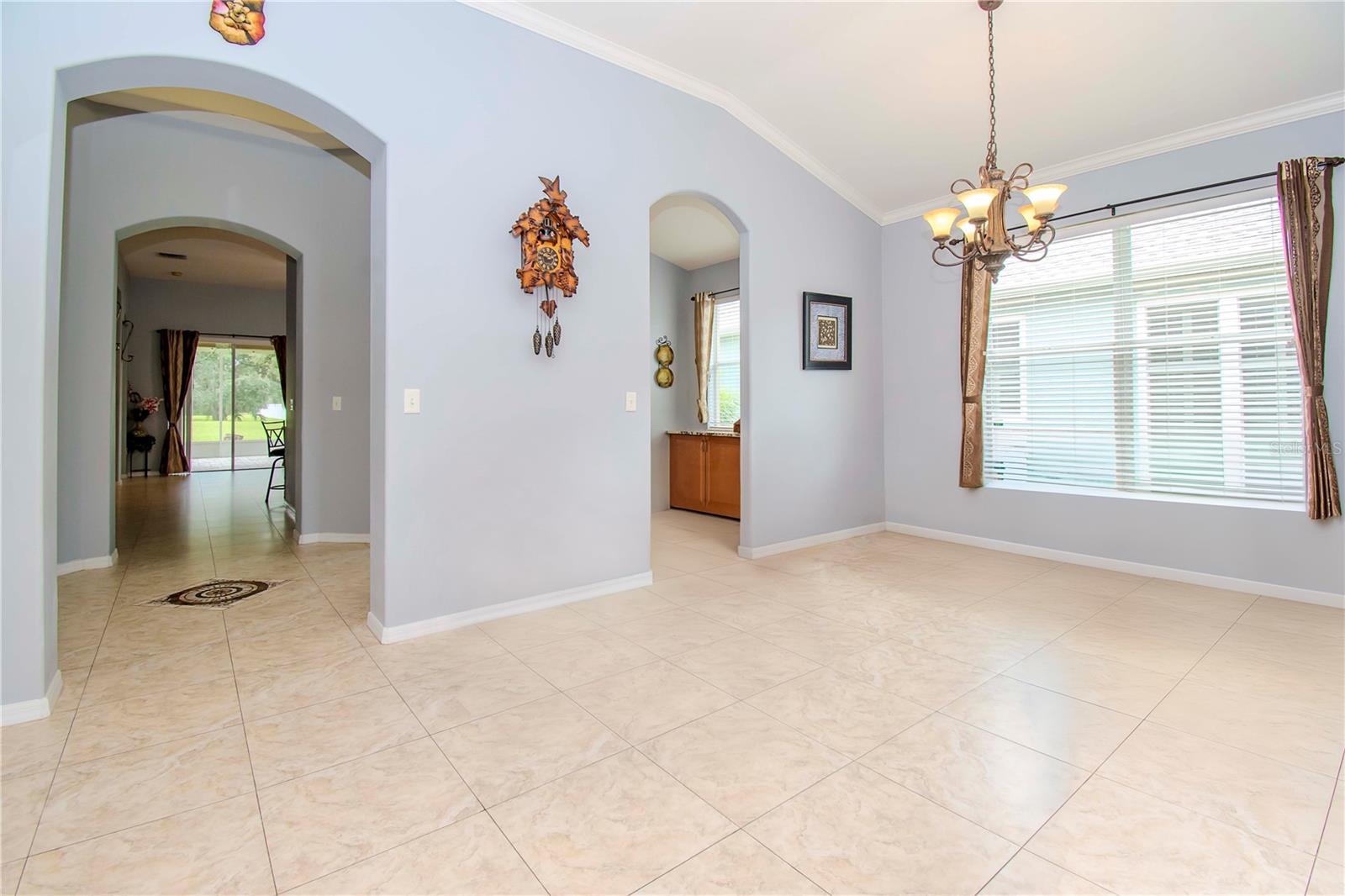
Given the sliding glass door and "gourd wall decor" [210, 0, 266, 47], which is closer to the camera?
"gourd wall decor" [210, 0, 266, 47]

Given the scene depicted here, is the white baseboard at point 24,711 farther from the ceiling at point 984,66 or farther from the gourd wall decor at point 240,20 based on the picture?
the ceiling at point 984,66

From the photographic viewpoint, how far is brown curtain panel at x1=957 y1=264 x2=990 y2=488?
479 cm

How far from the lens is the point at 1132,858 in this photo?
1513 millimetres

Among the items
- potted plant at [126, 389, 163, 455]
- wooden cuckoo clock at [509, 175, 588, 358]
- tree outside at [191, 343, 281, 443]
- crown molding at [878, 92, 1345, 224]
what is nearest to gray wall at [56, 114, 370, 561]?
wooden cuckoo clock at [509, 175, 588, 358]

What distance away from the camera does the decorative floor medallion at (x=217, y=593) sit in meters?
3.44

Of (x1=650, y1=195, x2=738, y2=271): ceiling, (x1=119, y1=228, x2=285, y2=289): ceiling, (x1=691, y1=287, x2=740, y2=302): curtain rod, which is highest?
(x1=119, y1=228, x2=285, y2=289): ceiling

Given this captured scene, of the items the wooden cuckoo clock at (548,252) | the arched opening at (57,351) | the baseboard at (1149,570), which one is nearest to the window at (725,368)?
the baseboard at (1149,570)

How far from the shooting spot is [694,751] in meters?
1.99

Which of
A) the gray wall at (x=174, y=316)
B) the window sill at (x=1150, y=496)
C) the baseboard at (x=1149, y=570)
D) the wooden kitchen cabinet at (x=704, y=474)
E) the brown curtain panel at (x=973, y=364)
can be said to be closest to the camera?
the baseboard at (x=1149, y=570)

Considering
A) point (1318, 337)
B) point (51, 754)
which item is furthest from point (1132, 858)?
point (1318, 337)

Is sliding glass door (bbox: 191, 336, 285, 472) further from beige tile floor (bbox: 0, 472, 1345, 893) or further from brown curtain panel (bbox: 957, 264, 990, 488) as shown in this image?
brown curtain panel (bbox: 957, 264, 990, 488)

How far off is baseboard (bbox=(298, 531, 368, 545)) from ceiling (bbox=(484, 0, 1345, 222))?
392 centimetres

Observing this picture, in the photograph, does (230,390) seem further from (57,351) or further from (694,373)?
(57,351)

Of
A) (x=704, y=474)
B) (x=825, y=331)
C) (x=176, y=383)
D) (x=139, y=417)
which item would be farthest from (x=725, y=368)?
(x=139, y=417)
